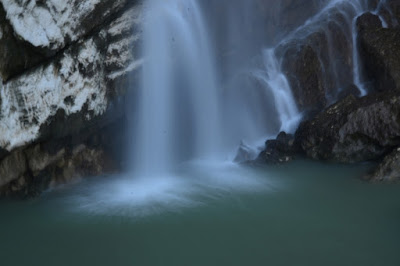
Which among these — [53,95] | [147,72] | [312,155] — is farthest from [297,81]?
[53,95]

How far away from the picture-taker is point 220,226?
23.6 ft

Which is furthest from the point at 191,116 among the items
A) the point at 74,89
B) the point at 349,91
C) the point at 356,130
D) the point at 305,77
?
→ the point at 349,91

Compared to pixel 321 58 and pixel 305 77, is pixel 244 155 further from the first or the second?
pixel 321 58

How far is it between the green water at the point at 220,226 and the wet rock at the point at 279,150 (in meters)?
1.12

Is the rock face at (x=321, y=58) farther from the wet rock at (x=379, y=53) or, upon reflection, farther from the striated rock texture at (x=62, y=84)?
the striated rock texture at (x=62, y=84)

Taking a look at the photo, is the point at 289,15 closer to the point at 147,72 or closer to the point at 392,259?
the point at 147,72

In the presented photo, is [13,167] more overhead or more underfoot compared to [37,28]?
more underfoot

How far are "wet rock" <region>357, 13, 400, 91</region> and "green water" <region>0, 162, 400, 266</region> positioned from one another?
3990 millimetres

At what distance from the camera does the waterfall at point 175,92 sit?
33.7 ft

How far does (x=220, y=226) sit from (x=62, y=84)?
434 centimetres

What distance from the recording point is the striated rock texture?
769cm

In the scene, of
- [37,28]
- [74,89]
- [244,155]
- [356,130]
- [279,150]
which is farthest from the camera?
[244,155]

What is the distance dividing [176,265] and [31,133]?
4.14 meters

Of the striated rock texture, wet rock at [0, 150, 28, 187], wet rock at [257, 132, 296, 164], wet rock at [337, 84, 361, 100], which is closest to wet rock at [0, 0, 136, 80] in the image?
the striated rock texture
